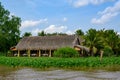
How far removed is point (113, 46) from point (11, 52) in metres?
22.9

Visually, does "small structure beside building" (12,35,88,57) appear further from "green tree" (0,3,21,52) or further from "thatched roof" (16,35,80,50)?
"green tree" (0,3,21,52)

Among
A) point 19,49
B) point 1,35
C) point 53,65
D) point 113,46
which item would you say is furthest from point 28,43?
point 53,65

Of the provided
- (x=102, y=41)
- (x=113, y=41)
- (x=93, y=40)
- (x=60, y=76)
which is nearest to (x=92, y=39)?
(x=93, y=40)

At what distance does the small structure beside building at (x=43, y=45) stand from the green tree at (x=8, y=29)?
6.38 meters

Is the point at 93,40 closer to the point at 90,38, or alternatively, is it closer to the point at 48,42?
the point at 90,38

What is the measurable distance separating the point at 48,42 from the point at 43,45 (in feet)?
4.10

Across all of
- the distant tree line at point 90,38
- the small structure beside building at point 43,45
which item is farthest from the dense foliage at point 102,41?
the small structure beside building at point 43,45

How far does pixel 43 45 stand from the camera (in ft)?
219

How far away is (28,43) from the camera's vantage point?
68.6 m

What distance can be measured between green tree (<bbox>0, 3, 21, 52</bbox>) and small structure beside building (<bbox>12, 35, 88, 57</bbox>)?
6.38 meters

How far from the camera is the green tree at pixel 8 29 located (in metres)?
74.5

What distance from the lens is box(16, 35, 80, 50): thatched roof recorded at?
6556 centimetres

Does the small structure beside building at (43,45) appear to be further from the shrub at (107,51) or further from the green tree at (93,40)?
→ the shrub at (107,51)

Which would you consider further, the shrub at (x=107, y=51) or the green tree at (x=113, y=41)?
the green tree at (x=113, y=41)
